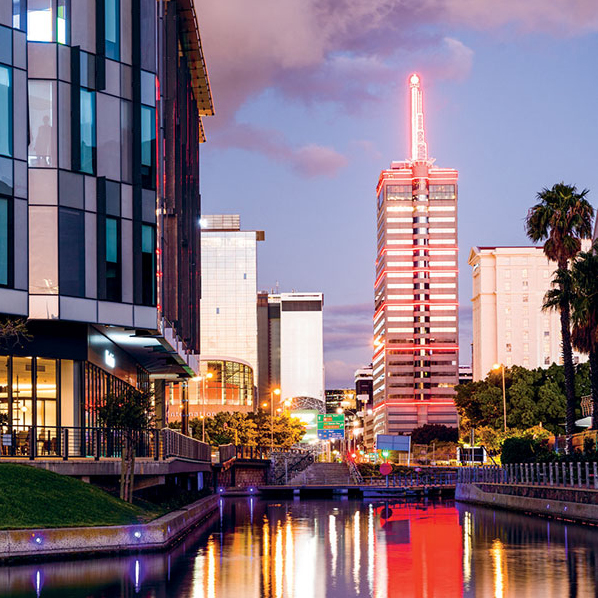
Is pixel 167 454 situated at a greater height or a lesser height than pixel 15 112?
lesser

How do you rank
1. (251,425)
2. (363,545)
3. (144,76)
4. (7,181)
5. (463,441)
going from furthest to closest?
1. (463,441)
2. (251,425)
3. (144,76)
4. (7,181)
5. (363,545)

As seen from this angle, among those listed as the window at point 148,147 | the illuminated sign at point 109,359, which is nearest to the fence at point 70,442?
the illuminated sign at point 109,359

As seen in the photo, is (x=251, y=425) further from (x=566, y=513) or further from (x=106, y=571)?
(x=106, y=571)

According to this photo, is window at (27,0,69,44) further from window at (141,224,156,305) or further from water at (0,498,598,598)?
water at (0,498,598,598)

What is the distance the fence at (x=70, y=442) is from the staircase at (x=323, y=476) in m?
42.7

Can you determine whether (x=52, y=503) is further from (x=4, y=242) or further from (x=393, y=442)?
(x=393, y=442)

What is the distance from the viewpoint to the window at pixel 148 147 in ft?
141

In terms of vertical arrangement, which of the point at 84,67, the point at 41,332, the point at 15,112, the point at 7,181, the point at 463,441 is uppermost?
the point at 84,67

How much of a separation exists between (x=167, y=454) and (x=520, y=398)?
73966mm

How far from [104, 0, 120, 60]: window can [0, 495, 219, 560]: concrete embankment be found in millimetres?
21382

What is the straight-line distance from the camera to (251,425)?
120m

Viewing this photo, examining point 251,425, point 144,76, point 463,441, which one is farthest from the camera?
point 463,441

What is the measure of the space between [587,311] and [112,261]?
25.6 m

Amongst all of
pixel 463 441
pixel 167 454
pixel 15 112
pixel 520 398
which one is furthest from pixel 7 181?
pixel 463 441
